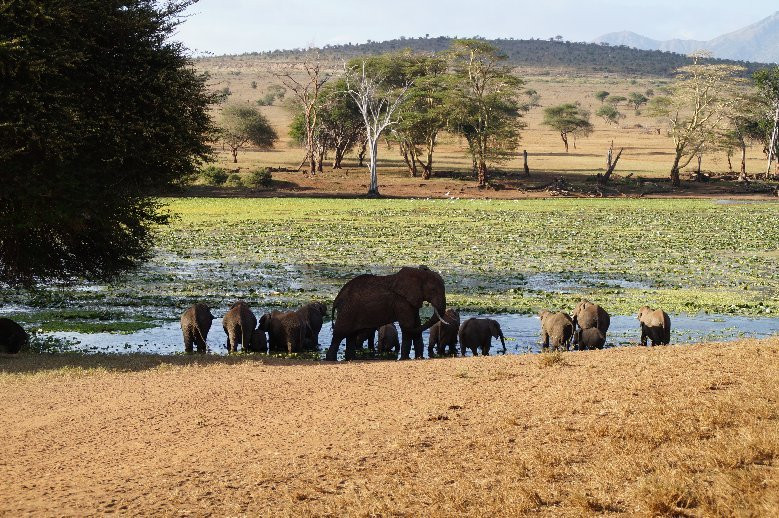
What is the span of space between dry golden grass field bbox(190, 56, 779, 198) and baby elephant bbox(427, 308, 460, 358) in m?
18.0

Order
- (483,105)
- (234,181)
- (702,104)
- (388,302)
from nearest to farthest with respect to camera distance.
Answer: (388,302), (234,181), (483,105), (702,104)

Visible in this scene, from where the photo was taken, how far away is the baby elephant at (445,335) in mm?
15766

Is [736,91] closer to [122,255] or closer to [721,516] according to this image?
[122,255]

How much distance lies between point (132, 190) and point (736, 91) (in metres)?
67.3

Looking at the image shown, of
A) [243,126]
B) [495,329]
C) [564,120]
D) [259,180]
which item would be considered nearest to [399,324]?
[495,329]

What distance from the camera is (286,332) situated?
51.1 feet

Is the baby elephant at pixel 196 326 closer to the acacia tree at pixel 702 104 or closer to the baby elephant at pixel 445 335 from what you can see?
the baby elephant at pixel 445 335

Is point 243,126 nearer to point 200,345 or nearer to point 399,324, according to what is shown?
point 200,345

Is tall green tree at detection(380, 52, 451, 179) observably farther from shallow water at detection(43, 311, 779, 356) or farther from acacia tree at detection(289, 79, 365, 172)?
shallow water at detection(43, 311, 779, 356)

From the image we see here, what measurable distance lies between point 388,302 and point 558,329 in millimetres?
2904

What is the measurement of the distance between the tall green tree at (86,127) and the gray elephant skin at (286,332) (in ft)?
11.3

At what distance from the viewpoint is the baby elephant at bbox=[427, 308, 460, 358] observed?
1577 centimetres

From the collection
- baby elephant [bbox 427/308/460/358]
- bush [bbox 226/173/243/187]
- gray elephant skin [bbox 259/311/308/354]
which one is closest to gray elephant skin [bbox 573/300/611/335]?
baby elephant [bbox 427/308/460/358]

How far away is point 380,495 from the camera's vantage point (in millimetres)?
6945
